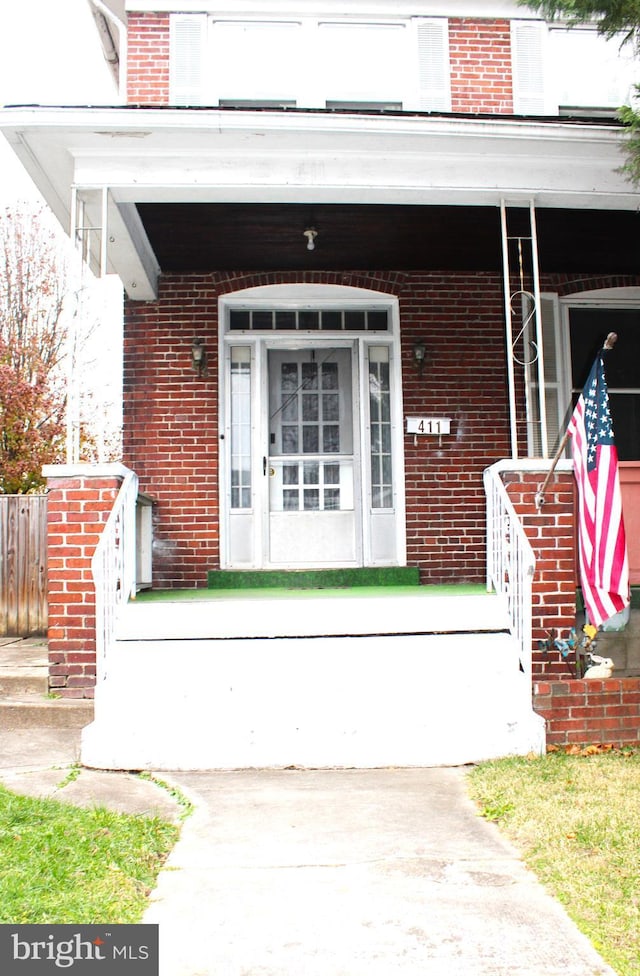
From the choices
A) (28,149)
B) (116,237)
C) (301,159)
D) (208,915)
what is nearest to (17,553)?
(116,237)

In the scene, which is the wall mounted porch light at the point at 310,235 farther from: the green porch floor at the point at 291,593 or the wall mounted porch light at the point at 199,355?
the green porch floor at the point at 291,593

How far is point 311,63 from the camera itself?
827cm

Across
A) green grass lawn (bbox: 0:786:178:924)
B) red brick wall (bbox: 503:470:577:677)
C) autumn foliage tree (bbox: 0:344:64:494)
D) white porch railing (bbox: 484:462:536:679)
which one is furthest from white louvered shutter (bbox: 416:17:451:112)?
autumn foliage tree (bbox: 0:344:64:494)

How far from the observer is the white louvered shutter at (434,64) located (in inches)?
330

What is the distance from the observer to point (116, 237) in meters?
6.57

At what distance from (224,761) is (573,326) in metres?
5.36

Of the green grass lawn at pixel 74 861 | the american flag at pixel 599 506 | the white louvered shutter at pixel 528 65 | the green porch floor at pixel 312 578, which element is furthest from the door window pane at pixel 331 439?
the green grass lawn at pixel 74 861

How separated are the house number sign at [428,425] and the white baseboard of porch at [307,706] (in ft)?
9.60

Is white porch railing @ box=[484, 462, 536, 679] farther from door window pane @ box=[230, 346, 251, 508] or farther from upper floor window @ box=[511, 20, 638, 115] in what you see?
upper floor window @ box=[511, 20, 638, 115]

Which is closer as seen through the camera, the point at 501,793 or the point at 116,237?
the point at 501,793

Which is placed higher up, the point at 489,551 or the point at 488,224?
the point at 488,224

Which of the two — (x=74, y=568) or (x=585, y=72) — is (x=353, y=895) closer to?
(x=74, y=568)

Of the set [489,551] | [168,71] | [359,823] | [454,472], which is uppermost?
[168,71]

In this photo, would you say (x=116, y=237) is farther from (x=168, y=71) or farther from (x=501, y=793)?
(x=501, y=793)
